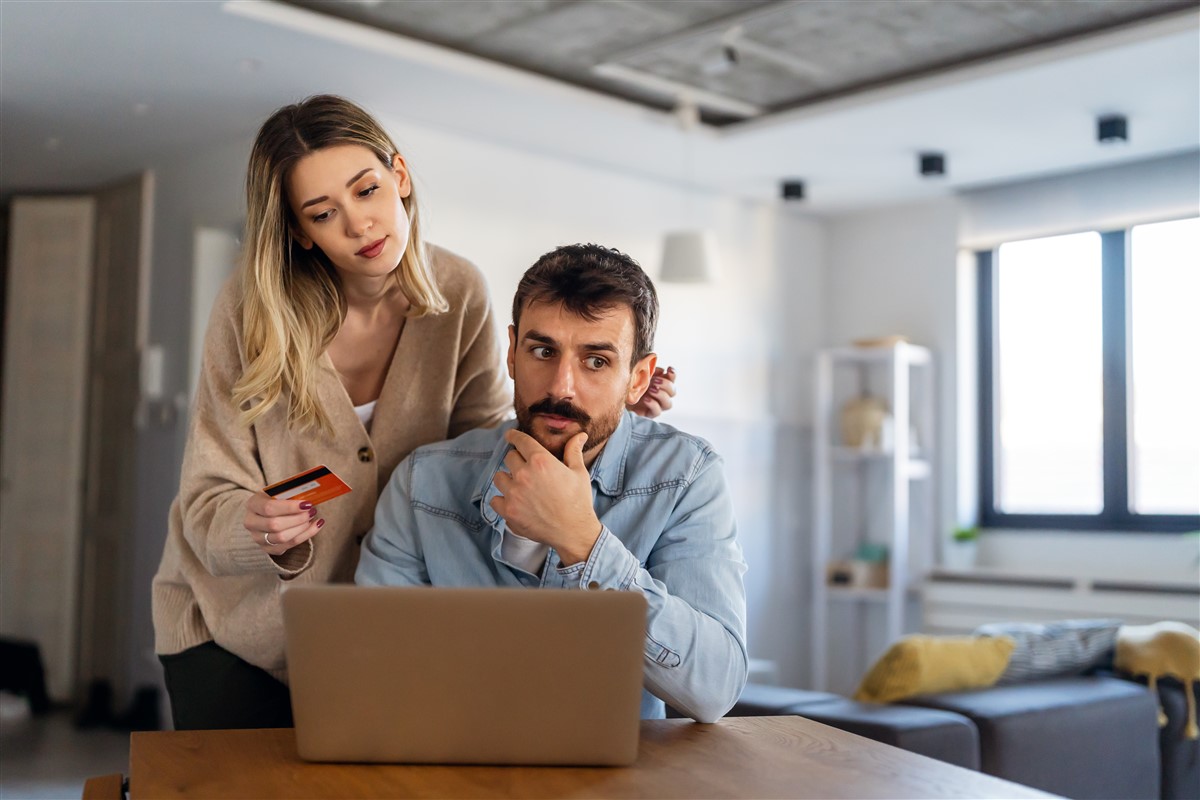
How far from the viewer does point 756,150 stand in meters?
5.72

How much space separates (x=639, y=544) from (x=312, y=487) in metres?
0.44

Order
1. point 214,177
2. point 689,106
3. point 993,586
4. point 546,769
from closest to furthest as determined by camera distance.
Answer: point 546,769
point 689,106
point 214,177
point 993,586

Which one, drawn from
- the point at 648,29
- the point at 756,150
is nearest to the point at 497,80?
the point at 648,29

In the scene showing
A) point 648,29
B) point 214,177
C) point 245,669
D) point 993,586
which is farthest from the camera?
point 993,586

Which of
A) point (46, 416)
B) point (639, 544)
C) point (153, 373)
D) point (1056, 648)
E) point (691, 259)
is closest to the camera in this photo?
point (639, 544)

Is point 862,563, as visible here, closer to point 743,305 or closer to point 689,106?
point 743,305

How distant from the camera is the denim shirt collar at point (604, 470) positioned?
1.67 meters

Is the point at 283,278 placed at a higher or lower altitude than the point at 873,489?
higher

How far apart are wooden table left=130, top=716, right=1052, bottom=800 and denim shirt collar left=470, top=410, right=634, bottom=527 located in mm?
395

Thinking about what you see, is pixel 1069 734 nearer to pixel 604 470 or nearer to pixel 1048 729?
pixel 1048 729

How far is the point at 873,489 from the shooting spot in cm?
678

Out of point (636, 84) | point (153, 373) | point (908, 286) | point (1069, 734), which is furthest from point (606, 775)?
point (908, 286)

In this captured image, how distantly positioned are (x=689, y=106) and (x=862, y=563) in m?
2.75

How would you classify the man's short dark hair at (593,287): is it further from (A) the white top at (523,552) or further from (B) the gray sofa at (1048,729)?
(B) the gray sofa at (1048,729)
